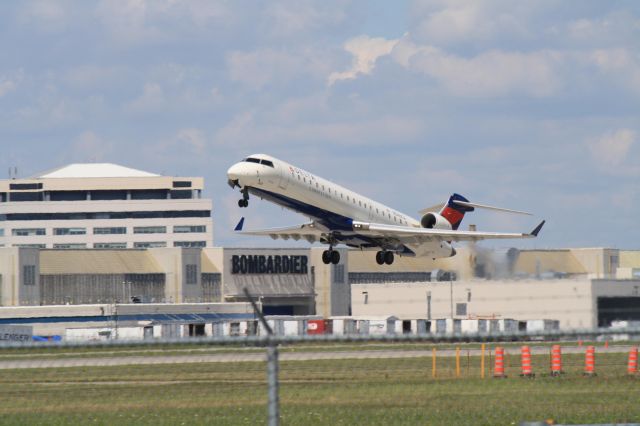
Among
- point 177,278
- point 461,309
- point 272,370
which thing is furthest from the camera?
point 177,278

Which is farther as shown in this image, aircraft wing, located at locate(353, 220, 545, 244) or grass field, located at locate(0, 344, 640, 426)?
aircraft wing, located at locate(353, 220, 545, 244)

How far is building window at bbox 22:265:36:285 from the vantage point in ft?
372

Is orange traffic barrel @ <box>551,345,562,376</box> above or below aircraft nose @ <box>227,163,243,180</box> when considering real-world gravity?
below

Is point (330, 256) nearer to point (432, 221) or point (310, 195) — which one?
point (310, 195)

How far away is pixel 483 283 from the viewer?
86562 mm

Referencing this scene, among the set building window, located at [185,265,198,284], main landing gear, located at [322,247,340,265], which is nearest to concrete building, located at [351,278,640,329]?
main landing gear, located at [322,247,340,265]

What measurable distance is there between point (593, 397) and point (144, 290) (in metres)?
93.4

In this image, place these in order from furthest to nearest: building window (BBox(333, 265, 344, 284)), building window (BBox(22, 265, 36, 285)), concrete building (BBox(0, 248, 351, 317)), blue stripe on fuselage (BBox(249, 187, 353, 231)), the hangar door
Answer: building window (BBox(333, 265, 344, 284))
concrete building (BBox(0, 248, 351, 317))
building window (BBox(22, 265, 36, 285))
the hangar door
blue stripe on fuselage (BBox(249, 187, 353, 231))

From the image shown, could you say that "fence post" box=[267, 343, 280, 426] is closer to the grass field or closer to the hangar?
the grass field

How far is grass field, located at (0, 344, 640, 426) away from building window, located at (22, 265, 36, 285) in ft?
256

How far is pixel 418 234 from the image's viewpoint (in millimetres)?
60562

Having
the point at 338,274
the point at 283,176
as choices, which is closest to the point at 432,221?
the point at 283,176

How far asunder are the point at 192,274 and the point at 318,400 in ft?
313

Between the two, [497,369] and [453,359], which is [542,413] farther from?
[453,359]
